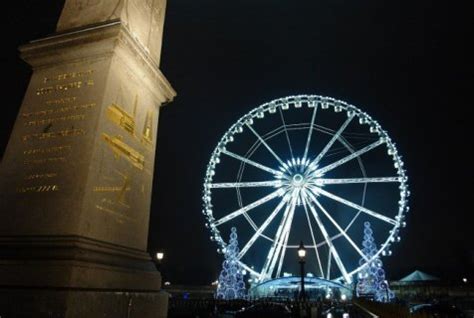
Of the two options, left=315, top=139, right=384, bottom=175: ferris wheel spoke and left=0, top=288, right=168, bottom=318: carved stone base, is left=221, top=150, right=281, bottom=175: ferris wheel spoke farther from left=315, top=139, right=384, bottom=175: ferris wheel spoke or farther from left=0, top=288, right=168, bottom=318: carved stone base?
left=0, top=288, right=168, bottom=318: carved stone base

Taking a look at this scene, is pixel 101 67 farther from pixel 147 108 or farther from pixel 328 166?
pixel 328 166

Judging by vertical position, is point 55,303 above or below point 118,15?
below

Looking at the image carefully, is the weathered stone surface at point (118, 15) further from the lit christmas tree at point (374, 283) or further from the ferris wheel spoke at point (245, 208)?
the lit christmas tree at point (374, 283)

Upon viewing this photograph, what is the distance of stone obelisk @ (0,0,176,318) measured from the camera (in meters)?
4.45

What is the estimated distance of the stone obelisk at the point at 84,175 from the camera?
445 cm

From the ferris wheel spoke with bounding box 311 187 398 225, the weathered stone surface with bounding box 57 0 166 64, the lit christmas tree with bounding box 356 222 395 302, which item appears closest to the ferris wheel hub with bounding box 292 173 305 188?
the ferris wheel spoke with bounding box 311 187 398 225

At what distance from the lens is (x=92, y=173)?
195 inches

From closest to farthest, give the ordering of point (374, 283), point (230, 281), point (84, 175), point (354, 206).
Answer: point (84, 175)
point (354, 206)
point (374, 283)
point (230, 281)

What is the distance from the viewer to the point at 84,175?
4.91 metres

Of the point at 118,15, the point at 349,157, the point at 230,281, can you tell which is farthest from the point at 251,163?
the point at 118,15

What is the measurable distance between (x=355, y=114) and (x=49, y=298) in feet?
90.2

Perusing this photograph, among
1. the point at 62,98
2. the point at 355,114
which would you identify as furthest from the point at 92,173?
the point at 355,114

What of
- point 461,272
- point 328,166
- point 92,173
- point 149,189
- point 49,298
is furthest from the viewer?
point 461,272

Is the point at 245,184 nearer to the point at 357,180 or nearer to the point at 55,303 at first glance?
the point at 357,180
